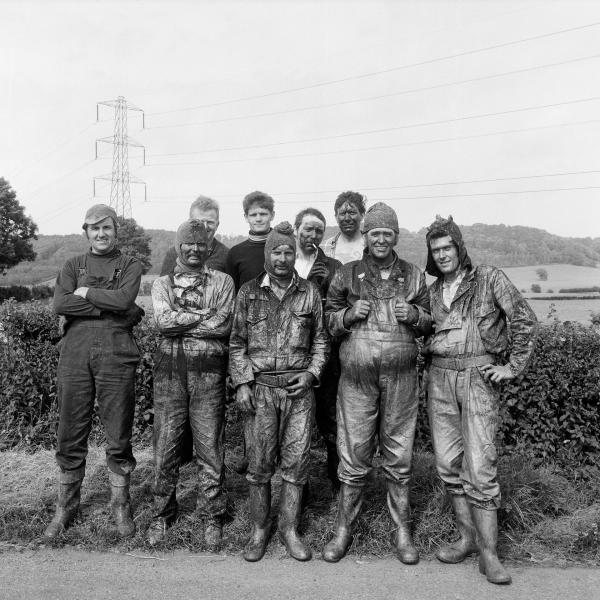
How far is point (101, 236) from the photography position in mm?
4211

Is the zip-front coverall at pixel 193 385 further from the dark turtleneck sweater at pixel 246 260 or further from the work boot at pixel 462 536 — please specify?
the work boot at pixel 462 536

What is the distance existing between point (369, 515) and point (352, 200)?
253 centimetres

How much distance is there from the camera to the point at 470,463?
12.1 feet

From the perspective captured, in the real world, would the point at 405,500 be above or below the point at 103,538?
above

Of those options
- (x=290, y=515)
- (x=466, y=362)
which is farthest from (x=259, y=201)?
(x=290, y=515)

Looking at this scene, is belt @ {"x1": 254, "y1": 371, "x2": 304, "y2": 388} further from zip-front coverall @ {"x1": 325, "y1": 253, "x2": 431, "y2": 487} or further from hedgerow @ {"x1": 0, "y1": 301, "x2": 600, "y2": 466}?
hedgerow @ {"x1": 0, "y1": 301, "x2": 600, "y2": 466}

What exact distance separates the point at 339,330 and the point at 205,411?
3.58 feet

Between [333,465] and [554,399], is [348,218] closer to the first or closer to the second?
[333,465]

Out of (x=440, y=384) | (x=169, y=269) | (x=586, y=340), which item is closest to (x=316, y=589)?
(x=440, y=384)

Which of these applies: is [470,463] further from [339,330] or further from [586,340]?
[586,340]

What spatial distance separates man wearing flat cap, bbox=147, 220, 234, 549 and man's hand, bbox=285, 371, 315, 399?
520 mm

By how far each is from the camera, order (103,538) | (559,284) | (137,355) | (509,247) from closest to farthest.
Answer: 1. (103,538)
2. (137,355)
3. (559,284)
4. (509,247)

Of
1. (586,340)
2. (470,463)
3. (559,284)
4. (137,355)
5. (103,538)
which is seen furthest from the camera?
(559,284)

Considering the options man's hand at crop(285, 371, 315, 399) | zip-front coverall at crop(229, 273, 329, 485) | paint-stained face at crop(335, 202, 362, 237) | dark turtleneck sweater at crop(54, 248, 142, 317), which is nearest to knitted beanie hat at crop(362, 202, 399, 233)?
A: zip-front coverall at crop(229, 273, 329, 485)
